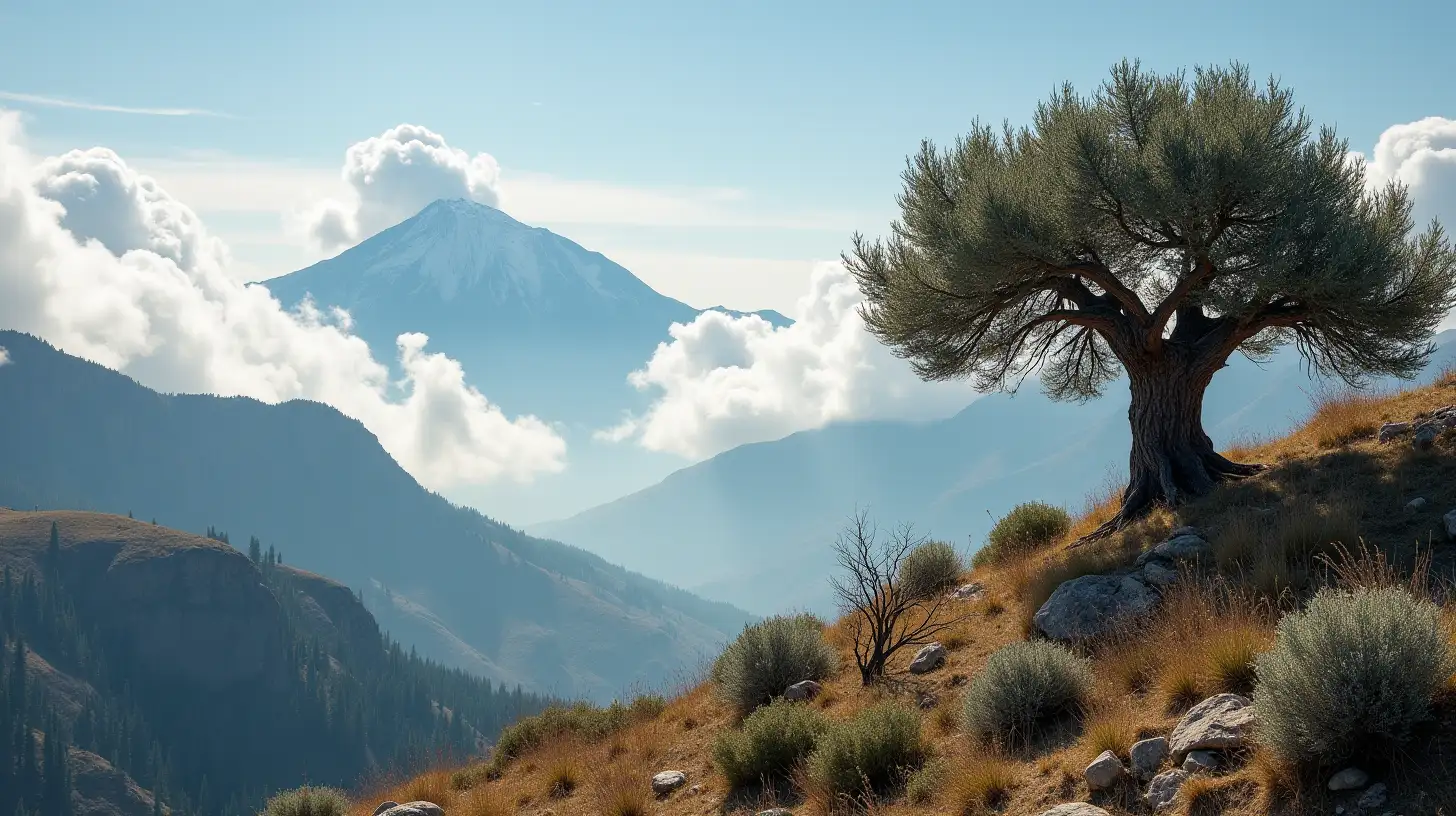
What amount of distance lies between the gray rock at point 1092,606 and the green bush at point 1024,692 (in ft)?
6.16

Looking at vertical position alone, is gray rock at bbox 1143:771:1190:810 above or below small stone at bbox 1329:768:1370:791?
below

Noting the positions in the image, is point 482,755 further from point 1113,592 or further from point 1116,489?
point 1116,489

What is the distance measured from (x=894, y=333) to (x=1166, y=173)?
248 inches

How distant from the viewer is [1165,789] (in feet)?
26.2

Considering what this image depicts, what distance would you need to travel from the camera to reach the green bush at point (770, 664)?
50.9ft

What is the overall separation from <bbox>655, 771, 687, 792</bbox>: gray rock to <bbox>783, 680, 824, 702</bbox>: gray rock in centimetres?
212

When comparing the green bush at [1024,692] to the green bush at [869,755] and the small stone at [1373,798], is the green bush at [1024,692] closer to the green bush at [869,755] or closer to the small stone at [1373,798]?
the green bush at [869,755]

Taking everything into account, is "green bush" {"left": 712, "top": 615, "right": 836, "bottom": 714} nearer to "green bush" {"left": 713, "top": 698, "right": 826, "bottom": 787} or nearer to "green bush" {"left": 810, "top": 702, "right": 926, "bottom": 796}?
"green bush" {"left": 713, "top": 698, "right": 826, "bottom": 787}

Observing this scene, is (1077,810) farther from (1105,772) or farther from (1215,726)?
(1215,726)

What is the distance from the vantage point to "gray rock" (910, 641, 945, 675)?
1427cm

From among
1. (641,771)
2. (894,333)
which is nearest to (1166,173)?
(894,333)

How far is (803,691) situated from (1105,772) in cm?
673

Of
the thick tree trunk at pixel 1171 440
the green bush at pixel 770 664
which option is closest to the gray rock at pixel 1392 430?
the thick tree trunk at pixel 1171 440

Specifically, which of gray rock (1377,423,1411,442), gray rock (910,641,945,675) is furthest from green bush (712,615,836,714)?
gray rock (1377,423,1411,442)
